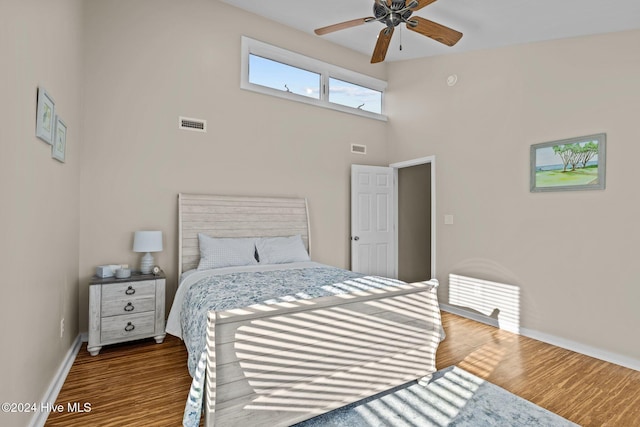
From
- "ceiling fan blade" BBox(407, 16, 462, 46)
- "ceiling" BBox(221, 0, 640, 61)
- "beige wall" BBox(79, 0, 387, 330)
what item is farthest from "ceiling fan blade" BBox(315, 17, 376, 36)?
"beige wall" BBox(79, 0, 387, 330)

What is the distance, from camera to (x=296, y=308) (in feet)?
6.05

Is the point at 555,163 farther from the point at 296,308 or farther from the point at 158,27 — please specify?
the point at 158,27

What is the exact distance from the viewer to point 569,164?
312 cm

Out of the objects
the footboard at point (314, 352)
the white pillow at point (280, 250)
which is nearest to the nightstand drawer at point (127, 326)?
the white pillow at point (280, 250)

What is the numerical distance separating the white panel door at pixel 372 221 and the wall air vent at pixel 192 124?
2101mm

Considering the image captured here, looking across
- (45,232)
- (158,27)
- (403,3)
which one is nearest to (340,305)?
(45,232)

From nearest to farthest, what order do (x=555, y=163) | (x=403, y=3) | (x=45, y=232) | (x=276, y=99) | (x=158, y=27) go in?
(x=45, y=232) → (x=403, y=3) → (x=555, y=163) → (x=158, y=27) → (x=276, y=99)

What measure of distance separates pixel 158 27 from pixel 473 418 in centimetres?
450

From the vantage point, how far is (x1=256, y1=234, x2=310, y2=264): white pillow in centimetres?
370

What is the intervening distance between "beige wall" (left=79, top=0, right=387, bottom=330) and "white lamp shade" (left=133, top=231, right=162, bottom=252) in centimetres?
25

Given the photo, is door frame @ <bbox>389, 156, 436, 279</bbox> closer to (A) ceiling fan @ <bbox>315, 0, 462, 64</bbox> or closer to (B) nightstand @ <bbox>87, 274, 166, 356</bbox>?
→ (A) ceiling fan @ <bbox>315, 0, 462, 64</bbox>

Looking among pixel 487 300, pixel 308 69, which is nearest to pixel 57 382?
pixel 487 300

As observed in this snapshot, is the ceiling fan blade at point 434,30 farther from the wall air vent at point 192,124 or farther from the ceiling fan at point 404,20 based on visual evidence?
the wall air vent at point 192,124

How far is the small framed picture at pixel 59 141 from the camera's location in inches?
85.0
